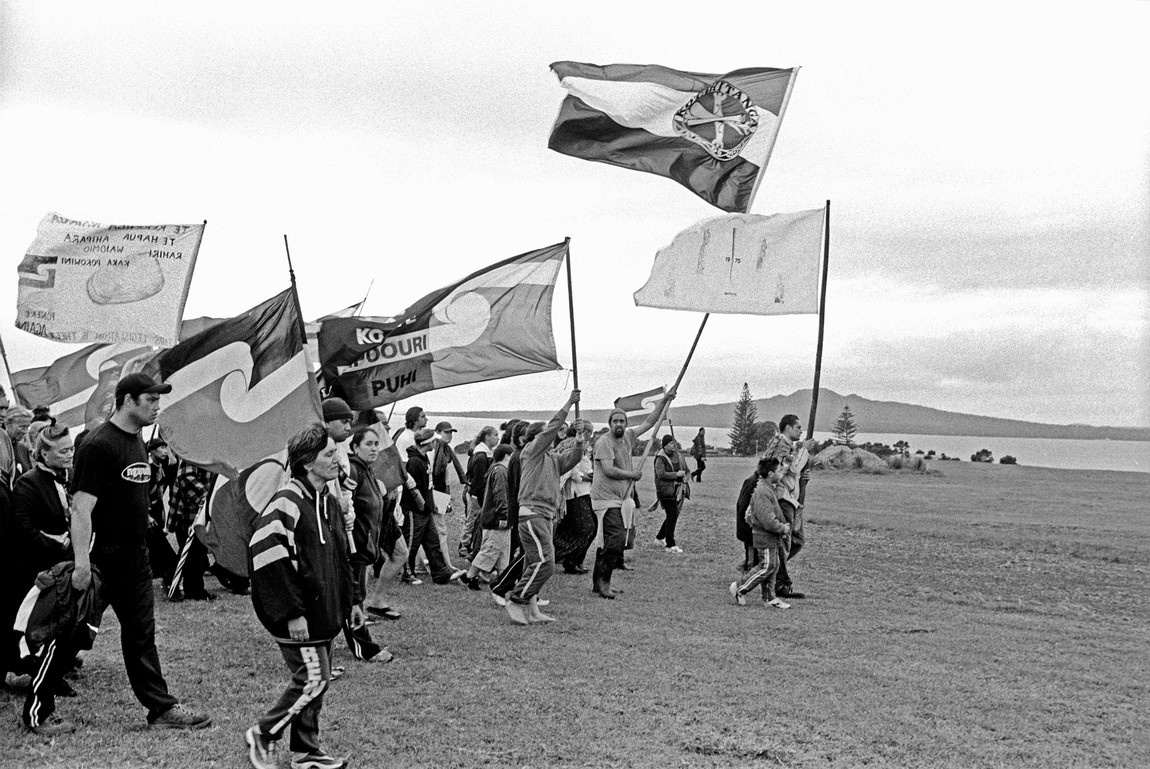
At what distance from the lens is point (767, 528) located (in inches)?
485

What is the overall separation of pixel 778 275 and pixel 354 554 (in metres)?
5.17

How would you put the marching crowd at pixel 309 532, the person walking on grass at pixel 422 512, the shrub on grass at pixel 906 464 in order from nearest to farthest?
the marching crowd at pixel 309 532 < the person walking on grass at pixel 422 512 < the shrub on grass at pixel 906 464

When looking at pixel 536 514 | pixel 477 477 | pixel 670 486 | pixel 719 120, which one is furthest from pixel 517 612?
pixel 670 486

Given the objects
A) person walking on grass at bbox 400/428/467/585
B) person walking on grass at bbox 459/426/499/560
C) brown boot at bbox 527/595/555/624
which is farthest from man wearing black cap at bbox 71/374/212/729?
person walking on grass at bbox 459/426/499/560

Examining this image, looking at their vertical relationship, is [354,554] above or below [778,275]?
below

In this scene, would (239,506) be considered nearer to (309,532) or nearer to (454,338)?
(309,532)

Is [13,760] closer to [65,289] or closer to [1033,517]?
[65,289]

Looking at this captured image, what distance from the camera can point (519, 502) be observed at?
35.8 feet

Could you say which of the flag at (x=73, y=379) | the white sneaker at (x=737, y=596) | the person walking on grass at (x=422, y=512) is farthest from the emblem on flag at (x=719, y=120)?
the flag at (x=73, y=379)

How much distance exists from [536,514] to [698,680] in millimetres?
2824

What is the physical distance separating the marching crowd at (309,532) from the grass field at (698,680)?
378 millimetres

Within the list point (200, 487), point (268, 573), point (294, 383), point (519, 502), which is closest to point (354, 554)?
point (294, 383)

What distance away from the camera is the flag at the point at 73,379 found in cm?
1509

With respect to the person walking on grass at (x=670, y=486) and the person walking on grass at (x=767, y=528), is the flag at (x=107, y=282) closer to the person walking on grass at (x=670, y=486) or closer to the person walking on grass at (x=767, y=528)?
the person walking on grass at (x=767, y=528)
